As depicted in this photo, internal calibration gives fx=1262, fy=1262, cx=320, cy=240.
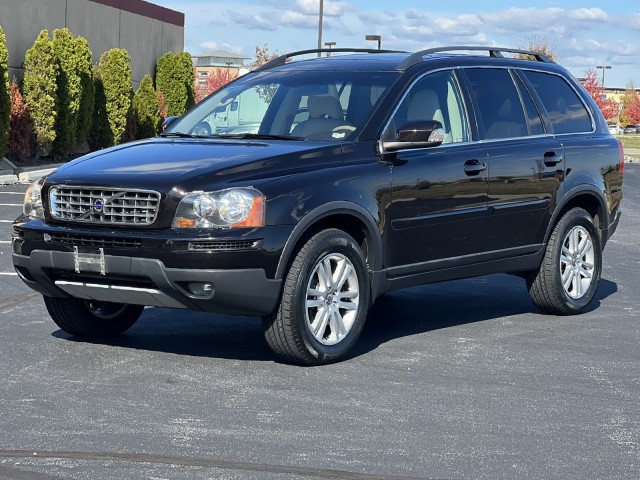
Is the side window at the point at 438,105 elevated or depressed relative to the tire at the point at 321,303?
elevated

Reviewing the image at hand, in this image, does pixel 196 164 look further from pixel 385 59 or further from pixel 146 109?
pixel 146 109

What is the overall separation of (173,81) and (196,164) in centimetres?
3399

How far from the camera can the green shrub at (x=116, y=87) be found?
111ft

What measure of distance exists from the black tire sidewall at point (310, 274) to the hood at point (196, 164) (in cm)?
45

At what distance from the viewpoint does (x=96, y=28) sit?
35719mm

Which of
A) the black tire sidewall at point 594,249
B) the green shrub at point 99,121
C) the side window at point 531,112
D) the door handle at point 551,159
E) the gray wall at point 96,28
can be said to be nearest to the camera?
the door handle at point 551,159

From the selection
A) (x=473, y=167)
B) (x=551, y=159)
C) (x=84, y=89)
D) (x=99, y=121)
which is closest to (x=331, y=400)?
(x=473, y=167)

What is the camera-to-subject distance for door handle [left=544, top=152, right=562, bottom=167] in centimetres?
930

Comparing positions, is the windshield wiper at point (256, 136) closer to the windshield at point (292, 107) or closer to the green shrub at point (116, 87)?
the windshield at point (292, 107)

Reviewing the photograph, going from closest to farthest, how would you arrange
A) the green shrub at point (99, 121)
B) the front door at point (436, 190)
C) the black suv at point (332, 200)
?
the black suv at point (332, 200) → the front door at point (436, 190) → the green shrub at point (99, 121)

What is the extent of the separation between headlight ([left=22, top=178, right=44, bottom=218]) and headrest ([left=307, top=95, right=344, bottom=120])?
72.5 inches

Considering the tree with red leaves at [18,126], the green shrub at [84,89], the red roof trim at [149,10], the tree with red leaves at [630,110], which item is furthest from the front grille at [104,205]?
the tree with red leaves at [630,110]

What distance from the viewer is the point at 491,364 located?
7.68m

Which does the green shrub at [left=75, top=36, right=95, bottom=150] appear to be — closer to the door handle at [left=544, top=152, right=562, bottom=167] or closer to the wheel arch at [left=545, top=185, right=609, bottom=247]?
the wheel arch at [left=545, top=185, right=609, bottom=247]
